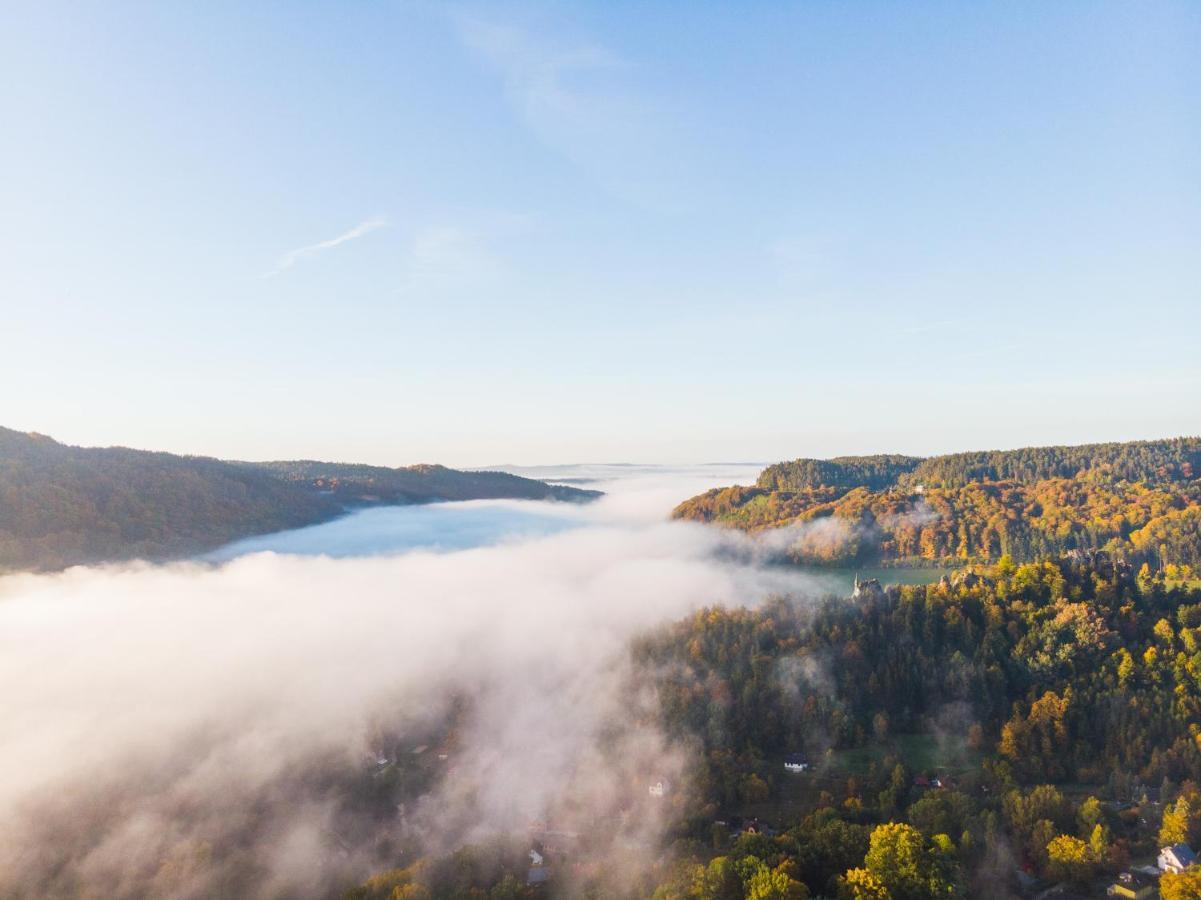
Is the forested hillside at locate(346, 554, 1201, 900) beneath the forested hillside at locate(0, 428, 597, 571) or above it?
beneath

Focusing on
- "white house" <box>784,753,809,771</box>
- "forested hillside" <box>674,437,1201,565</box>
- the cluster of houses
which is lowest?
"white house" <box>784,753,809,771</box>

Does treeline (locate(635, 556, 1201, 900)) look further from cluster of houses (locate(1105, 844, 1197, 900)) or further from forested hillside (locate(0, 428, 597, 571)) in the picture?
forested hillside (locate(0, 428, 597, 571))

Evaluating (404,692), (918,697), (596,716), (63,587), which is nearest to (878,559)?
(918,697)

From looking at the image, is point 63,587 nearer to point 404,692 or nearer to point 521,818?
point 404,692

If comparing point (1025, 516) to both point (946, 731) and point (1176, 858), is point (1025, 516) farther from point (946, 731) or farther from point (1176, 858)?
point (1176, 858)

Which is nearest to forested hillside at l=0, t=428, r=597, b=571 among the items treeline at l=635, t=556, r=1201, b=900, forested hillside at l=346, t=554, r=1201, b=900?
forested hillside at l=346, t=554, r=1201, b=900

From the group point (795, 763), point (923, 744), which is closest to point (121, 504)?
point (795, 763)

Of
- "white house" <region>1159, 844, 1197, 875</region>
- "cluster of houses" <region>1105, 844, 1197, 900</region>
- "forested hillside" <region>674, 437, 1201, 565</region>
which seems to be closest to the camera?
"cluster of houses" <region>1105, 844, 1197, 900</region>

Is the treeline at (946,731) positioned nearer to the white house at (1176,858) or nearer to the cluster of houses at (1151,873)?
the cluster of houses at (1151,873)
